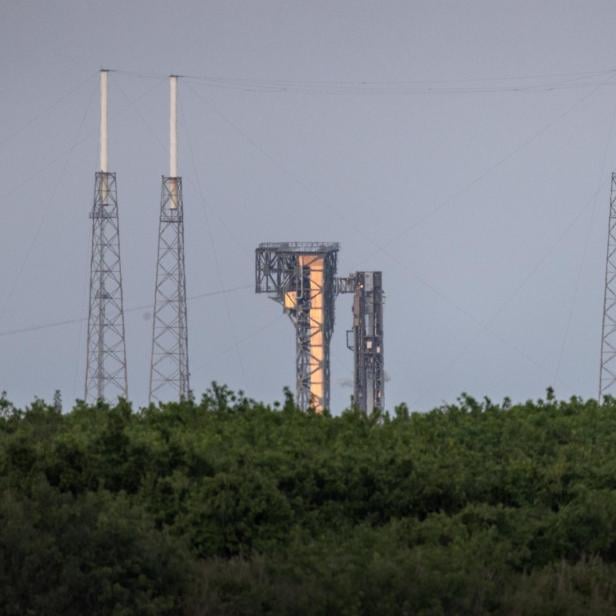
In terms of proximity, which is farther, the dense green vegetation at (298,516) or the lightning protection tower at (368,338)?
the lightning protection tower at (368,338)

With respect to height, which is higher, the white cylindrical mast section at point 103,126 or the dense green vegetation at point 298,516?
→ the white cylindrical mast section at point 103,126

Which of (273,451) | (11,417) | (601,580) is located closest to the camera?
(601,580)

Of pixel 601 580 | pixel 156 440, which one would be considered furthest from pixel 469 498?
pixel 156 440

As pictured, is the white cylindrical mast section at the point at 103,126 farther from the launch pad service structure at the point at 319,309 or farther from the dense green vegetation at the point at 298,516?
the dense green vegetation at the point at 298,516

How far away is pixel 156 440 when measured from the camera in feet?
53.7

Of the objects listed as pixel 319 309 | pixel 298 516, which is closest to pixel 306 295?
pixel 319 309

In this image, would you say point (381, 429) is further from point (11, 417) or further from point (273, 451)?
point (11, 417)

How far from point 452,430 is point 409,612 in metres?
4.94

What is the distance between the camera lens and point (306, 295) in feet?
198

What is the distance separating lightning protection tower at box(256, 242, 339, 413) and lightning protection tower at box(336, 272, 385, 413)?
1.00m

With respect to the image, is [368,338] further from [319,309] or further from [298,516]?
[298,516]

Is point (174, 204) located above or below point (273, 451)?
above

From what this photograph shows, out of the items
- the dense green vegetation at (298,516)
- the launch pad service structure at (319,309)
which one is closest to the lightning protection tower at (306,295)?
the launch pad service structure at (319,309)

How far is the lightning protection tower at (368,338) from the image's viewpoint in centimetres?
6116
